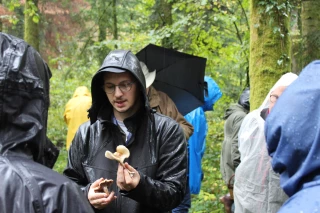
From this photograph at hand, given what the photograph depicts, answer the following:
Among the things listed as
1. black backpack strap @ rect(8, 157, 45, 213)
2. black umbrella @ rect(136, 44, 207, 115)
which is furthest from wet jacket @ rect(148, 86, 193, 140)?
black backpack strap @ rect(8, 157, 45, 213)

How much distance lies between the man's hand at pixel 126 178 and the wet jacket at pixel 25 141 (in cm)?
71

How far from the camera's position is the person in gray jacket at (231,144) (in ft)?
18.4

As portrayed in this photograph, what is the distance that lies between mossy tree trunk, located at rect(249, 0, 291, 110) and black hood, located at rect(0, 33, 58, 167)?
3.18 meters

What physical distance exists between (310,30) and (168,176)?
516cm

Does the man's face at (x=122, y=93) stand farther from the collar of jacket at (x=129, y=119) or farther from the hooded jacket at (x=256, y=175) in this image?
the hooded jacket at (x=256, y=175)

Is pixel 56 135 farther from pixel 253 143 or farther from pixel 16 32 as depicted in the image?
pixel 253 143

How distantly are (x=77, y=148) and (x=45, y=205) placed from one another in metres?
1.53

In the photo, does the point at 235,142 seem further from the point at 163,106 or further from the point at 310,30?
the point at 310,30

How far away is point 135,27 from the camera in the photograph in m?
13.2

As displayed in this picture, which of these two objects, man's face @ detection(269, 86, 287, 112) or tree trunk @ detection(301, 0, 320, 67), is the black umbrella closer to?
man's face @ detection(269, 86, 287, 112)

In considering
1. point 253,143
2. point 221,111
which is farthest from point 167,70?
point 221,111

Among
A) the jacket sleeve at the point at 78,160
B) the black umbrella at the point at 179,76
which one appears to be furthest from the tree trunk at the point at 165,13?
the jacket sleeve at the point at 78,160

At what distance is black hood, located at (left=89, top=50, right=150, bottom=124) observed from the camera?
305 centimetres

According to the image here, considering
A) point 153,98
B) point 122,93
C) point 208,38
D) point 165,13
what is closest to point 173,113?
point 153,98
